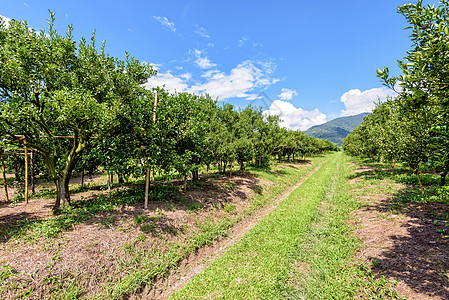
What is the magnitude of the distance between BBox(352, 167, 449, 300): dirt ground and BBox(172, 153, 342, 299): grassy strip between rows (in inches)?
127

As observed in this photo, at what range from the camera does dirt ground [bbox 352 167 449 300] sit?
5.59m

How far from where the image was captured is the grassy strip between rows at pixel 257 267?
654 centimetres

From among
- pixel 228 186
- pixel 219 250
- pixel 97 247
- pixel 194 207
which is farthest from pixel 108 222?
pixel 228 186

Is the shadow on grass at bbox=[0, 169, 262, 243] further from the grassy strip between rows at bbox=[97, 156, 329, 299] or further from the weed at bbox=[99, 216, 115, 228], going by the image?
the grassy strip between rows at bbox=[97, 156, 329, 299]

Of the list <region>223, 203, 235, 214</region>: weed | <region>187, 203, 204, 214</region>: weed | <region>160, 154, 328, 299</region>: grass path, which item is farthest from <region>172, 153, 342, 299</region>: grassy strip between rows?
<region>187, 203, 204, 214</region>: weed

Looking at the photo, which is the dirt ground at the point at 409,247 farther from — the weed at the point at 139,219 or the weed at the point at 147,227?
the weed at the point at 139,219

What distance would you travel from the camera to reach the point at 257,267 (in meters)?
7.77

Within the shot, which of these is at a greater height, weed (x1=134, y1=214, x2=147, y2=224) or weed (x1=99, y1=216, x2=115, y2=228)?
weed (x1=99, y1=216, x2=115, y2=228)

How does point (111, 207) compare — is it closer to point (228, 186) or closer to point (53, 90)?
point (53, 90)

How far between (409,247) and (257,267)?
6.87 meters

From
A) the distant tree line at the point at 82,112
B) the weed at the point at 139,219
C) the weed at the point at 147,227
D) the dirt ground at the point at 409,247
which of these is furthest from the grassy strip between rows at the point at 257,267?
the distant tree line at the point at 82,112

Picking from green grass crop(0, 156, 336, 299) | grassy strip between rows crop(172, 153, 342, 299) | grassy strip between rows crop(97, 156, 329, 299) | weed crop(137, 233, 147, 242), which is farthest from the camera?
weed crop(137, 233, 147, 242)

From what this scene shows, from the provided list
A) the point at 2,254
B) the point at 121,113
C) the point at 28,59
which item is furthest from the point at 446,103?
the point at 28,59

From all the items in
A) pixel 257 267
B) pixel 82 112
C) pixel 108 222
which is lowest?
pixel 257 267
